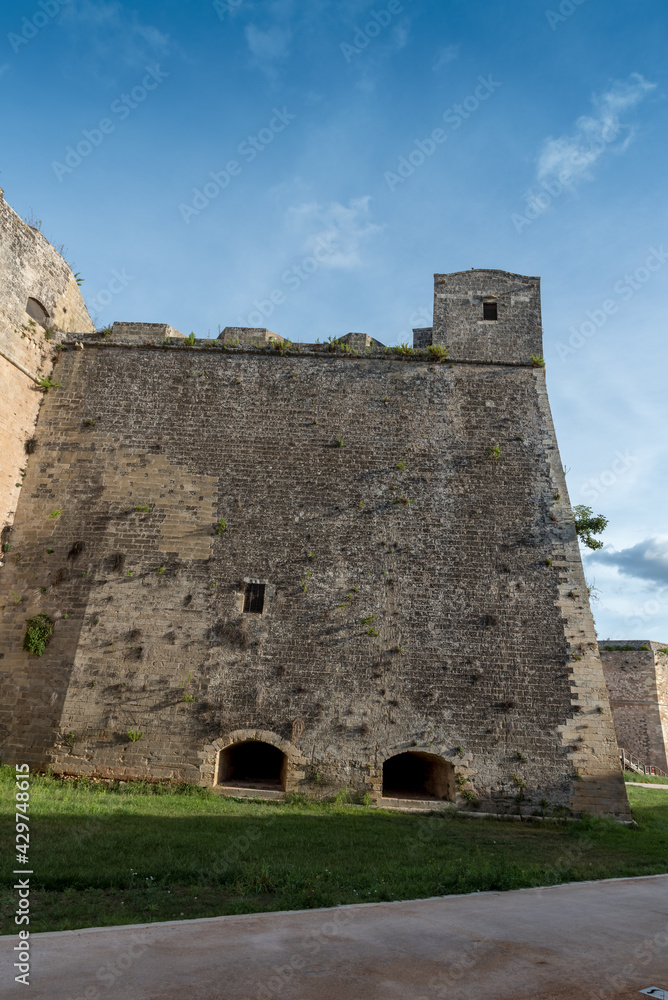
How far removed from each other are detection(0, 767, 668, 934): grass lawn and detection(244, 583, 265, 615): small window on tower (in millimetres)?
3521

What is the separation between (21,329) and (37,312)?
99 cm

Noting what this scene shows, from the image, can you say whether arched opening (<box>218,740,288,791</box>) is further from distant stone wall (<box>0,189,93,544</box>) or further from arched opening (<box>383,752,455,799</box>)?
distant stone wall (<box>0,189,93,544</box>)

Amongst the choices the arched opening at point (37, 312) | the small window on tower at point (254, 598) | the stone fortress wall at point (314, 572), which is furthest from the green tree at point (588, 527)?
the arched opening at point (37, 312)

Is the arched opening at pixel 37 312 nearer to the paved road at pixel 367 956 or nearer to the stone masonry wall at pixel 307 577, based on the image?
the stone masonry wall at pixel 307 577

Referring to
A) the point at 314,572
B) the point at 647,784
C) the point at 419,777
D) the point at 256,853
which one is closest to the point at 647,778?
the point at 647,784

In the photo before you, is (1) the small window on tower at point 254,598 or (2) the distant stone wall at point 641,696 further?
(2) the distant stone wall at point 641,696

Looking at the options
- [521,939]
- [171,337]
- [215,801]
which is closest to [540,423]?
[171,337]

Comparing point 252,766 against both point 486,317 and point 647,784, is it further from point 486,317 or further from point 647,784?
point 647,784

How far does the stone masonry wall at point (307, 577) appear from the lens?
443 inches

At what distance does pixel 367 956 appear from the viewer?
3.54m

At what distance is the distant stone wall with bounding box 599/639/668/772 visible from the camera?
2192 cm

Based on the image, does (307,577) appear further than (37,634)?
Yes

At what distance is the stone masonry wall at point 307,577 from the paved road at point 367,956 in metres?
6.69

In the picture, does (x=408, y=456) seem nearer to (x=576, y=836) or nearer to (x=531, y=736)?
(x=531, y=736)
